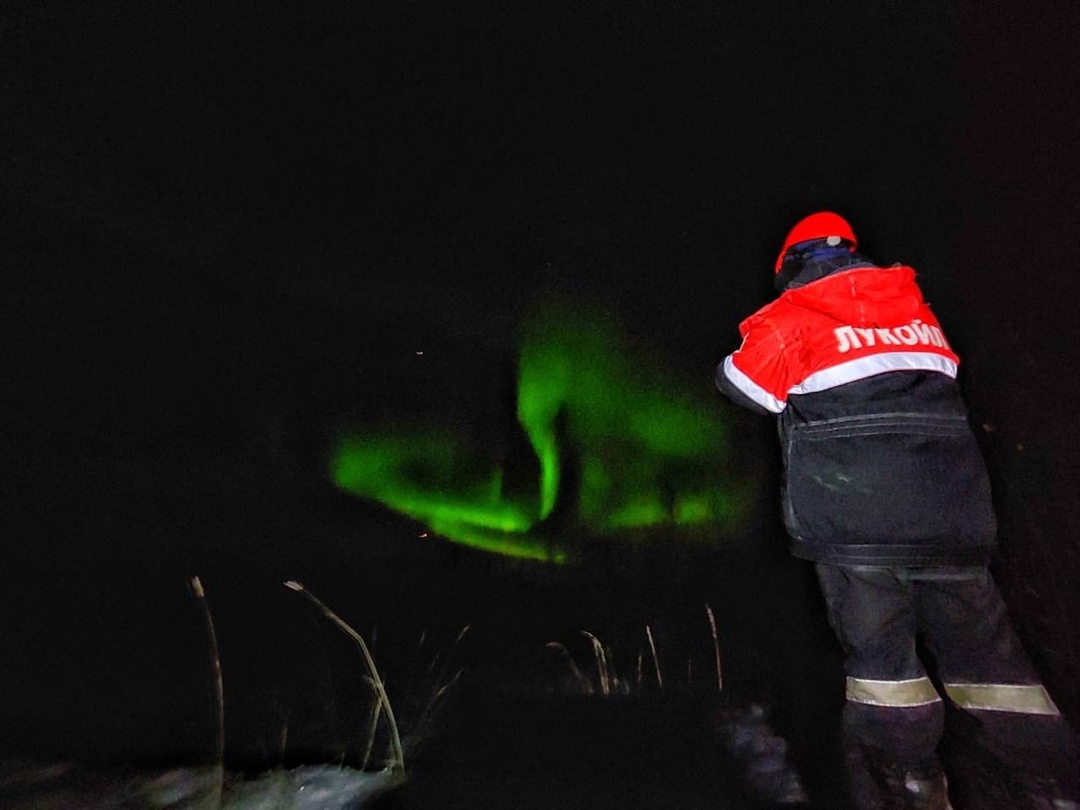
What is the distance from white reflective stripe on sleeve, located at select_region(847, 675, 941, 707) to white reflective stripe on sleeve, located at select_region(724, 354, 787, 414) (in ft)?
2.44

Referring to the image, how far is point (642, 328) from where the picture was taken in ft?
7.06

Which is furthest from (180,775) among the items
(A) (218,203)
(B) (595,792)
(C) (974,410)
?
(C) (974,410)

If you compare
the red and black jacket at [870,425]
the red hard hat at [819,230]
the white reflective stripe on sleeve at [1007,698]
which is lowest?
the white reflective stripe on sleeve at [1007,698]

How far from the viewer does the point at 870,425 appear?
1.55 m

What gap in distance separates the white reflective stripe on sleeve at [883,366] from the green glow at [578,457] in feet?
1.91

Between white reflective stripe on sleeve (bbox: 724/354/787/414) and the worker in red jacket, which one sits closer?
the worker in red jacket

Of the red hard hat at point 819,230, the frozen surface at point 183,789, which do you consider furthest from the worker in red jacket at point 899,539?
the frozen surface at point 183,789

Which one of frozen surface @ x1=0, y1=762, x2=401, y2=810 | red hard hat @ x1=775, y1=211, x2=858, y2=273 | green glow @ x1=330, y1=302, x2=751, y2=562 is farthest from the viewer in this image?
green glow @ x1=330, y1=302, x2=751, y2=562

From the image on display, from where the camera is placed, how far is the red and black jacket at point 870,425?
4.95ft

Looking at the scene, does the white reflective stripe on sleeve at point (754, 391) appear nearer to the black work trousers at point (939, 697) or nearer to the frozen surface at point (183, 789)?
the black work trousers at point (939, 697)

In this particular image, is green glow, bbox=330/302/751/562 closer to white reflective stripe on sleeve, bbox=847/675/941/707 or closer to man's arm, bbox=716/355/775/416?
man's arm, bbox=716/355/775/416

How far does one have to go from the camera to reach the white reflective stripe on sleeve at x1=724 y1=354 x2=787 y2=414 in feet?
5.58

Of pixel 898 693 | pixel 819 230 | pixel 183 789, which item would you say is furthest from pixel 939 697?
pixel 183 789

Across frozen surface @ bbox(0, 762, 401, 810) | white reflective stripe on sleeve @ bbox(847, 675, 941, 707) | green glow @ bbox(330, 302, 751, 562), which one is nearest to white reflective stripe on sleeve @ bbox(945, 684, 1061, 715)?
white reflective stripe on sleeve @ bbox(847, 675, 941, 707)
